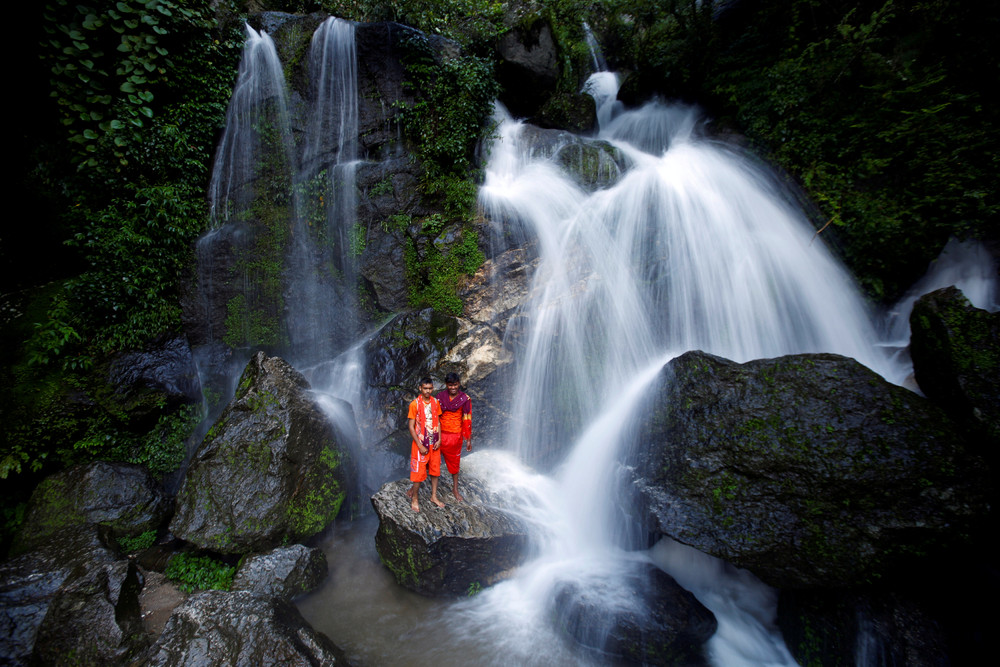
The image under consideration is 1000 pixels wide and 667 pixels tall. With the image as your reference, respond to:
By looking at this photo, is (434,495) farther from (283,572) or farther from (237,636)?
(237,636)

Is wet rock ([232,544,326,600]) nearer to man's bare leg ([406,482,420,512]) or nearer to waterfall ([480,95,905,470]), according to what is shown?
man's bare leg ([406,482,420,512])

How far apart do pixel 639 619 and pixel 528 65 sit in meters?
12.2

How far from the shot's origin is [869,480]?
340 centimetres

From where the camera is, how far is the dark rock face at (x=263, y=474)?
15.5 feet

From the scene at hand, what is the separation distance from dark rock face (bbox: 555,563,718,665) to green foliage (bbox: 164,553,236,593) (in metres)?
4.14

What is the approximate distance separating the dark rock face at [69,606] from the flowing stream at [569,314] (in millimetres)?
1801

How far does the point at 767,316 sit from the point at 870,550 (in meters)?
3.45

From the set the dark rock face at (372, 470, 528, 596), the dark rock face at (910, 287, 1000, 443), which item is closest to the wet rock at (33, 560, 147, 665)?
the dark rock face at (372, 470, 528, 596)

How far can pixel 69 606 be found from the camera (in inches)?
149

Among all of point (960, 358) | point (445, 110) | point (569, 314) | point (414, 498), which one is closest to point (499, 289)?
point (569, 314)

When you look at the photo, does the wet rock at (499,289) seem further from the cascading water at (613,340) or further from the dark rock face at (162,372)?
the dark rock face at (162,372)

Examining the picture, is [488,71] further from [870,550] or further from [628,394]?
[870,550]

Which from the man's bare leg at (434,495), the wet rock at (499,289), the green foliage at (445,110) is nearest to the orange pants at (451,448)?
the man's bare leg at (434,495)

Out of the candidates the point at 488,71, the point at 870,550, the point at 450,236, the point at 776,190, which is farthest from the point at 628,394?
the point at 488,71
